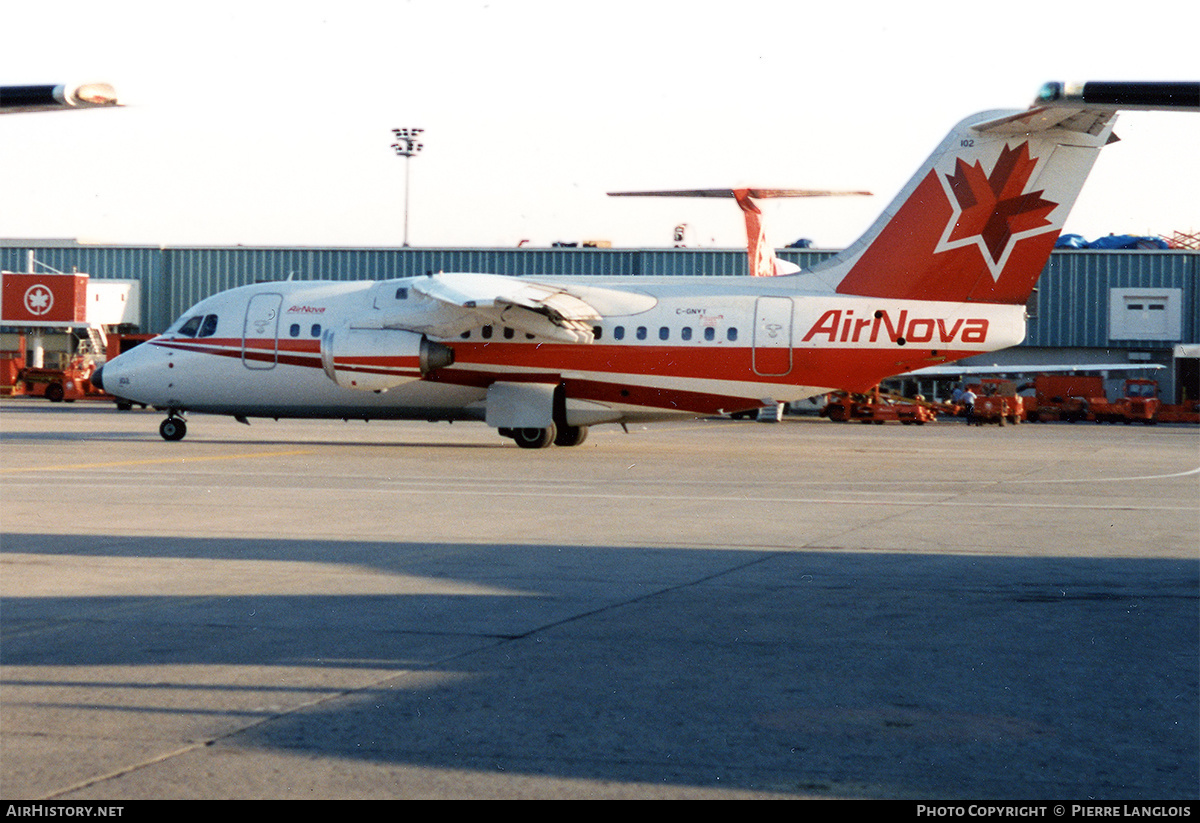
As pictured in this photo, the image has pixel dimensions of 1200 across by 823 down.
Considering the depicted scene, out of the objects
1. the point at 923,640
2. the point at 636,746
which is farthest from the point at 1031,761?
the point at 923,640

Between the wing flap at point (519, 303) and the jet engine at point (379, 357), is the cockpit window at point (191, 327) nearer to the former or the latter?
the jet engine at point (379, 357)

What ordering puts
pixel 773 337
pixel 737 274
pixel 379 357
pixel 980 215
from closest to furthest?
pixel 980 215, pixel 773 337, pixel 379 357, pixel 737 274

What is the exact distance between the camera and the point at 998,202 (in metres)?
26.4

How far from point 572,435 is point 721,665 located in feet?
74.5

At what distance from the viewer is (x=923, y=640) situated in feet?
28.2

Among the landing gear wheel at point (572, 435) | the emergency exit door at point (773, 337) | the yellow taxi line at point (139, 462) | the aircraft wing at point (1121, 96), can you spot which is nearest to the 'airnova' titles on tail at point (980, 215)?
the emergency exit door at point (773, 337)

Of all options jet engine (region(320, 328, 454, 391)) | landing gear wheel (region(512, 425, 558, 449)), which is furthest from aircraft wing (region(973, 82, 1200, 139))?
landing gear wheel (region(512, 425, 558, 449))

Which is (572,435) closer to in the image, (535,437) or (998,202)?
(535,437)

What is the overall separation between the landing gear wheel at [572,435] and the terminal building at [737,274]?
30.4 metres

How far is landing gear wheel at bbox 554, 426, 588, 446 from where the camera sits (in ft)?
99.4

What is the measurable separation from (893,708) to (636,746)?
1544 millimetres

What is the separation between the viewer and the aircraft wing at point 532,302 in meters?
27.0

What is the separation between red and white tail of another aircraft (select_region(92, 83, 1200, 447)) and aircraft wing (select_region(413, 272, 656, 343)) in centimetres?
5

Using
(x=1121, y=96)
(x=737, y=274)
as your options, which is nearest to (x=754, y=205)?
(x=737, y=274)
